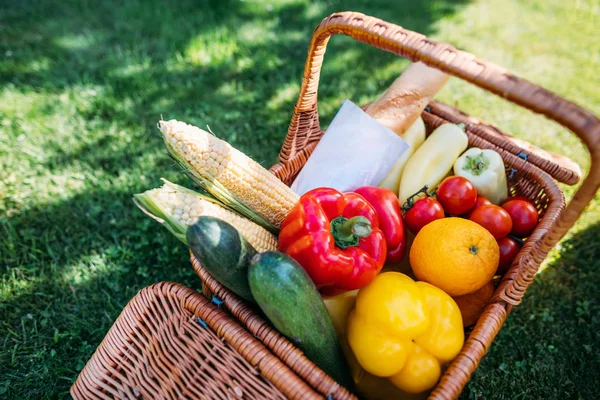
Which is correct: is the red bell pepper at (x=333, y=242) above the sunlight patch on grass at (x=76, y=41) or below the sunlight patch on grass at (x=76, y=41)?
above

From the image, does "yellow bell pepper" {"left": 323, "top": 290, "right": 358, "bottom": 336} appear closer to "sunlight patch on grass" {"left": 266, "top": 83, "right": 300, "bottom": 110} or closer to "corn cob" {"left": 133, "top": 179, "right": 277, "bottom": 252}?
"corn cob" {"left": 133, "top": 179, "right": 277, "bottom": 252}

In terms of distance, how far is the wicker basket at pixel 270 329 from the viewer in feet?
3.76

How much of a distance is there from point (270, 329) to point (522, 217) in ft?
3.79

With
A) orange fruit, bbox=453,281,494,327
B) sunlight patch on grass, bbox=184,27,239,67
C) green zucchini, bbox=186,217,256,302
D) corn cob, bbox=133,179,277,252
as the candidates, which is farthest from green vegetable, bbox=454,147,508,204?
sunlight patch on grass, bbox=184,27,239,67

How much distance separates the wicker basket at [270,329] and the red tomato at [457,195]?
29cm

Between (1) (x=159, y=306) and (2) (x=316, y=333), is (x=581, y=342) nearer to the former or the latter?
(2) (x=316, y=333)

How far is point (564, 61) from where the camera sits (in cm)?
383

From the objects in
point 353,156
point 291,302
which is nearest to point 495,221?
point 353,156

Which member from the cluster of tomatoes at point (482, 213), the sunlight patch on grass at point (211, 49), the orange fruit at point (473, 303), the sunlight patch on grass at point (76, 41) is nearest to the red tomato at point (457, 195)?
the cluster of tomatoes at point (482, 213)

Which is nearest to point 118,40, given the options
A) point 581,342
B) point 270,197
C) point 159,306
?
point 270,197

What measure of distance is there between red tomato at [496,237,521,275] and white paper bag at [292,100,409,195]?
59 centimetres

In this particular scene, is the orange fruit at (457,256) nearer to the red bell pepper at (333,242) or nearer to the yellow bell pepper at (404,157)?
the red bell pepper at (333,242)

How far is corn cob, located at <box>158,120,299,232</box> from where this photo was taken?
149 centimetres

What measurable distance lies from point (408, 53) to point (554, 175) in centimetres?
114
